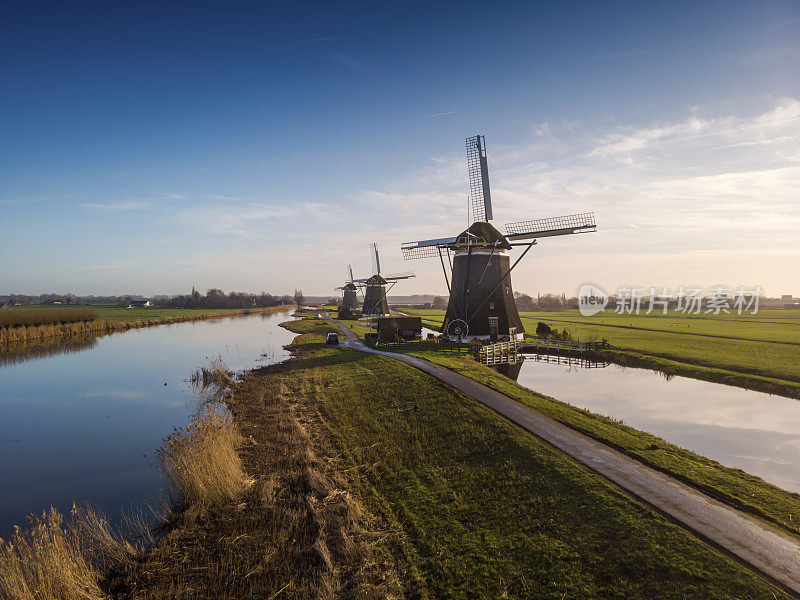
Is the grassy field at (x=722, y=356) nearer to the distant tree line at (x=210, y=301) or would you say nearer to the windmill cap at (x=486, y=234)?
the windmill cap at (x=486, y=234)

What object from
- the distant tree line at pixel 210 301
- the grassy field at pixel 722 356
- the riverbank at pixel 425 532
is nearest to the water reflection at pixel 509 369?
the grassy field at pixel 722 356

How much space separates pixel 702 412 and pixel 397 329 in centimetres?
2687

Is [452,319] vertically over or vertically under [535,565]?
over

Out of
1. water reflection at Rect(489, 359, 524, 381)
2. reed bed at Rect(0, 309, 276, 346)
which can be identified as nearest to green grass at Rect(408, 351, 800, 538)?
water reflection at Rect(489, 359, 524, 381)

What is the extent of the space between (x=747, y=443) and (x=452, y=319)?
23.1m

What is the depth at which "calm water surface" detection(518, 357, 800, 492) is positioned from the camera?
48.5 feet

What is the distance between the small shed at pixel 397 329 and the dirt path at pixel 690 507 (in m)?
24.5

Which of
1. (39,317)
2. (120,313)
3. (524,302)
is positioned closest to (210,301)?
(120,313)

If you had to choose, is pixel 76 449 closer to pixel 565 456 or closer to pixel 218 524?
pixel 218 524

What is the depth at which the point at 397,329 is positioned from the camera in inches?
1625

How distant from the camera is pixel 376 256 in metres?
93.0

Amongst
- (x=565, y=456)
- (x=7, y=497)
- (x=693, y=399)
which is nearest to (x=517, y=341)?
(x=693, y=399)

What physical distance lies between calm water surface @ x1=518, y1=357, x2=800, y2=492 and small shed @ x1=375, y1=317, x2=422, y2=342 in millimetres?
14004

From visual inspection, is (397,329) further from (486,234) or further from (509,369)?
(486,234)
